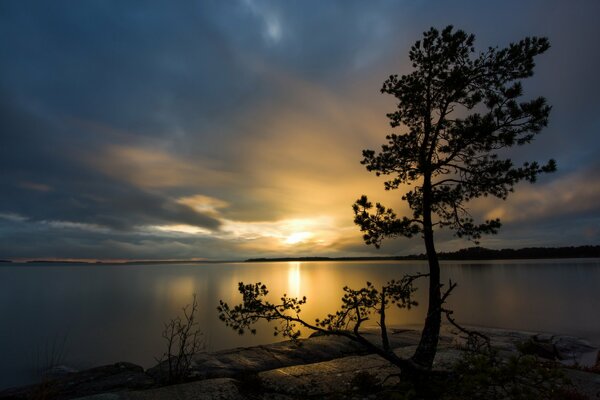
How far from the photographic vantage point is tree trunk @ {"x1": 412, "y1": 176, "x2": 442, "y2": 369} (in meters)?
9.55

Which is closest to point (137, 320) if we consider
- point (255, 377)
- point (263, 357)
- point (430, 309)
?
point (263, 357)

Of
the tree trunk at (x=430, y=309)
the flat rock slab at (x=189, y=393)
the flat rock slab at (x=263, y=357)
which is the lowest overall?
the flat rock slab at (x=263, y=357)

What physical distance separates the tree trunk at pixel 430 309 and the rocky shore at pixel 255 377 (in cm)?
140

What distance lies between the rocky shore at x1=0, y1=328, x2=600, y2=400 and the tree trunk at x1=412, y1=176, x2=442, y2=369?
4.59ft

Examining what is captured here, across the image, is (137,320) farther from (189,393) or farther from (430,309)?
(430,309)

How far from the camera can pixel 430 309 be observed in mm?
9758

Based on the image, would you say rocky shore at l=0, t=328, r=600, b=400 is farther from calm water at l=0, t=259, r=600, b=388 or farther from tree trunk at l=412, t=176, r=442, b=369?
calm water at l=0, t=259, r=600, b=388

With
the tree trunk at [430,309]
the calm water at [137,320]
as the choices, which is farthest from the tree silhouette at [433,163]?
the calm water at [137,320]

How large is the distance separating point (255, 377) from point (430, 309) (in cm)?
573

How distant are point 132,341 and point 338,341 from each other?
19.9 m

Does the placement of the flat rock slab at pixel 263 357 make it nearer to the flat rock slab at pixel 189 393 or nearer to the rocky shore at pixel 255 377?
the rocky shore at pixel 255 377

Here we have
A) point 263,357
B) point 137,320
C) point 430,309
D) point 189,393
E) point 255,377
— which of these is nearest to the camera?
point 189,393

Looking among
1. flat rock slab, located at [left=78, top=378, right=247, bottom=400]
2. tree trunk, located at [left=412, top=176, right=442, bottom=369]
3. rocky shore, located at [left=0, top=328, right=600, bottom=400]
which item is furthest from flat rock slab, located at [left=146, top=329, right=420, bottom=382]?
tree trunk, located at [left=412, top=176, right=442, bottom=369]

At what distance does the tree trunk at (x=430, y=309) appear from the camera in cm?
955
